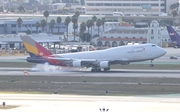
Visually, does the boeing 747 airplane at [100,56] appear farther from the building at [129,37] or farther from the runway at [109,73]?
the building at [129,37]

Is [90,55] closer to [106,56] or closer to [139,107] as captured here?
[106,56]

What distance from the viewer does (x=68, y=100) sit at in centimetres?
7056

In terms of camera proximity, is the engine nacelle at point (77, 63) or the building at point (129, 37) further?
the building at point (129, 37)

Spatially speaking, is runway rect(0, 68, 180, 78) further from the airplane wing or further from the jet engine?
the jet engine

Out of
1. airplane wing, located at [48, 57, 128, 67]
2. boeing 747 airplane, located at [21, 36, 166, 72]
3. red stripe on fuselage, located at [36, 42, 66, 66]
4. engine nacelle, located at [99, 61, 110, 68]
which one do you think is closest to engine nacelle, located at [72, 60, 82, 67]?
boeing 747 airplane, located at [21, 36, 166, 72]

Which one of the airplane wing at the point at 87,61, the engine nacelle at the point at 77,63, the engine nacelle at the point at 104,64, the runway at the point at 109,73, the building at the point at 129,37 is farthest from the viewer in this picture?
the building at the point at 129,37

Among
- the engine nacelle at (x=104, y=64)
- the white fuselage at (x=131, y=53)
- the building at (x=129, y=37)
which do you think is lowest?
the building at (x=129, y=37)

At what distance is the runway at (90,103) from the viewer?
64.3m

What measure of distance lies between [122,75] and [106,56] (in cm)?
800

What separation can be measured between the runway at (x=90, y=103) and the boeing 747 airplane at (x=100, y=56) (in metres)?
28.1

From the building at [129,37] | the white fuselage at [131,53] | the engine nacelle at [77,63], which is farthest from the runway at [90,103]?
the building at [129,37]

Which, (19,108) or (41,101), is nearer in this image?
(19,108)

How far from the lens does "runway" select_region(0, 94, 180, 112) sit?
6431cm

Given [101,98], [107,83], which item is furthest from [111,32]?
[101,98]
